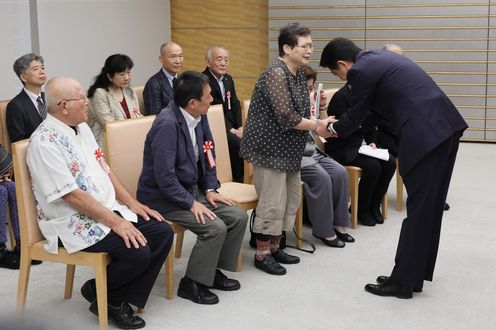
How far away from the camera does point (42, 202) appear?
118 inches

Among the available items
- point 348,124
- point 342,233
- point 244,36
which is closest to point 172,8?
point 244,36

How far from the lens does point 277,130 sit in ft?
12.5

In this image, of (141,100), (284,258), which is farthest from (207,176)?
(141,100)

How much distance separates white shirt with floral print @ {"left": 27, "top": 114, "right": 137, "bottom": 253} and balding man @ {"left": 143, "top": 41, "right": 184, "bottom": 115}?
213 cm

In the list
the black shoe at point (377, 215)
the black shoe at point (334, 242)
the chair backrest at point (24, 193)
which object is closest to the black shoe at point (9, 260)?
the chair backrest at point (24, 193)

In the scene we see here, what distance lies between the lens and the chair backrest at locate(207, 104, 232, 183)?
4164mm

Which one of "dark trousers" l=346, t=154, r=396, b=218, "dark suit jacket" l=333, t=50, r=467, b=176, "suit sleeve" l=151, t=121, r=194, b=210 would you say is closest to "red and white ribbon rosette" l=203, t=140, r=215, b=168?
"suit sleeve" l=151, t=121, r=194, b=210

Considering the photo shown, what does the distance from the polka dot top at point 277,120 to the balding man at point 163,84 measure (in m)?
1.51

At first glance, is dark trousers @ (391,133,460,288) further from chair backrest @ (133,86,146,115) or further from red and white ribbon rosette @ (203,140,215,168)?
chair backrest @ (133,86,146,115)

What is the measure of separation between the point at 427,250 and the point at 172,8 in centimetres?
633

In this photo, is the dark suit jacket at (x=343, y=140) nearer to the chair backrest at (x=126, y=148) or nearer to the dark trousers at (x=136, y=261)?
the chair backrest at (x=126, y=148)

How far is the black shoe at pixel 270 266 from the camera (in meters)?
3.87

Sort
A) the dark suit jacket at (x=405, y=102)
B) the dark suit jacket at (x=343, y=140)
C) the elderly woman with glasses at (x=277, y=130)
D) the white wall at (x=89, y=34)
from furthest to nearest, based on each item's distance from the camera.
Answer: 1. the white wall at (x=89, y=34)
2. the dark suit jacket at (x=343, y=140)
3. the elderly woman with glasses at (x=277, y=130)
4. the dark suit jacket at (x=405, y=102)

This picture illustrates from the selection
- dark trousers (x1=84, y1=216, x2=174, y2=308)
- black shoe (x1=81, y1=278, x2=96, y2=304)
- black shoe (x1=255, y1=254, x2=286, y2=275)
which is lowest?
black shoe (x1=255, y1=254, x2=286, y2=275)
